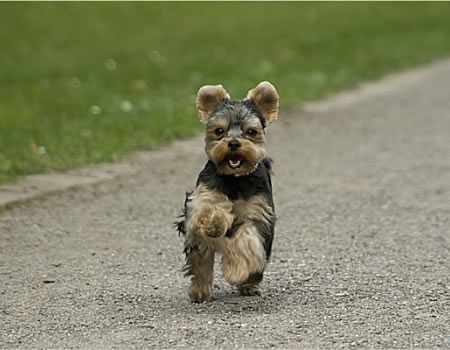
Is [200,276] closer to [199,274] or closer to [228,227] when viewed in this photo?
[199,274]

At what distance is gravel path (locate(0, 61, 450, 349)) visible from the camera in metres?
5.91

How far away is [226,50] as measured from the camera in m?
20.5

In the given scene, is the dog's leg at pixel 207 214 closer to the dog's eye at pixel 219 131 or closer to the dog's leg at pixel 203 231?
the dog's leg at pixel 203 231

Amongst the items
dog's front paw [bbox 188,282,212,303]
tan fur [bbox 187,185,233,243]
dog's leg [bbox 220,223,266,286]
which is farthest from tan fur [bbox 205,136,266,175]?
dog's front paw [bbox 188,282,212,303]

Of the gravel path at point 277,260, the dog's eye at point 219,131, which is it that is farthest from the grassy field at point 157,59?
the dog's eye at point 219,131

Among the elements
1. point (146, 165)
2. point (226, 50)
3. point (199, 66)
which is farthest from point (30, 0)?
point (146, 165)

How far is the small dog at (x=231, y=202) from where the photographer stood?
617 centimetres

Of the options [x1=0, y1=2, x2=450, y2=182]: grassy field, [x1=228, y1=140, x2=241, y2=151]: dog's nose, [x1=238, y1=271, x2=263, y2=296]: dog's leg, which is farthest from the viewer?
[x1=0, y1=2, x2=450, y2=182]: grassy field

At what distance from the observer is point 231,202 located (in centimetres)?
630

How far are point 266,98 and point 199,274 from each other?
1024 millimetres

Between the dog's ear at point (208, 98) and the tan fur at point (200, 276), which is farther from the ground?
the dog's ear at point (208, 98)

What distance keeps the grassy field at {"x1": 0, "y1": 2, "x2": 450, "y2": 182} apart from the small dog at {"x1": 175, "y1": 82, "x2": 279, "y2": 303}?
4.35 metres

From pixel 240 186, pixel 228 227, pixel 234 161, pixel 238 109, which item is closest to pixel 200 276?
pixel 228 227

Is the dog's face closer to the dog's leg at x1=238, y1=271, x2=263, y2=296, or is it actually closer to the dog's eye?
the dog's eye
